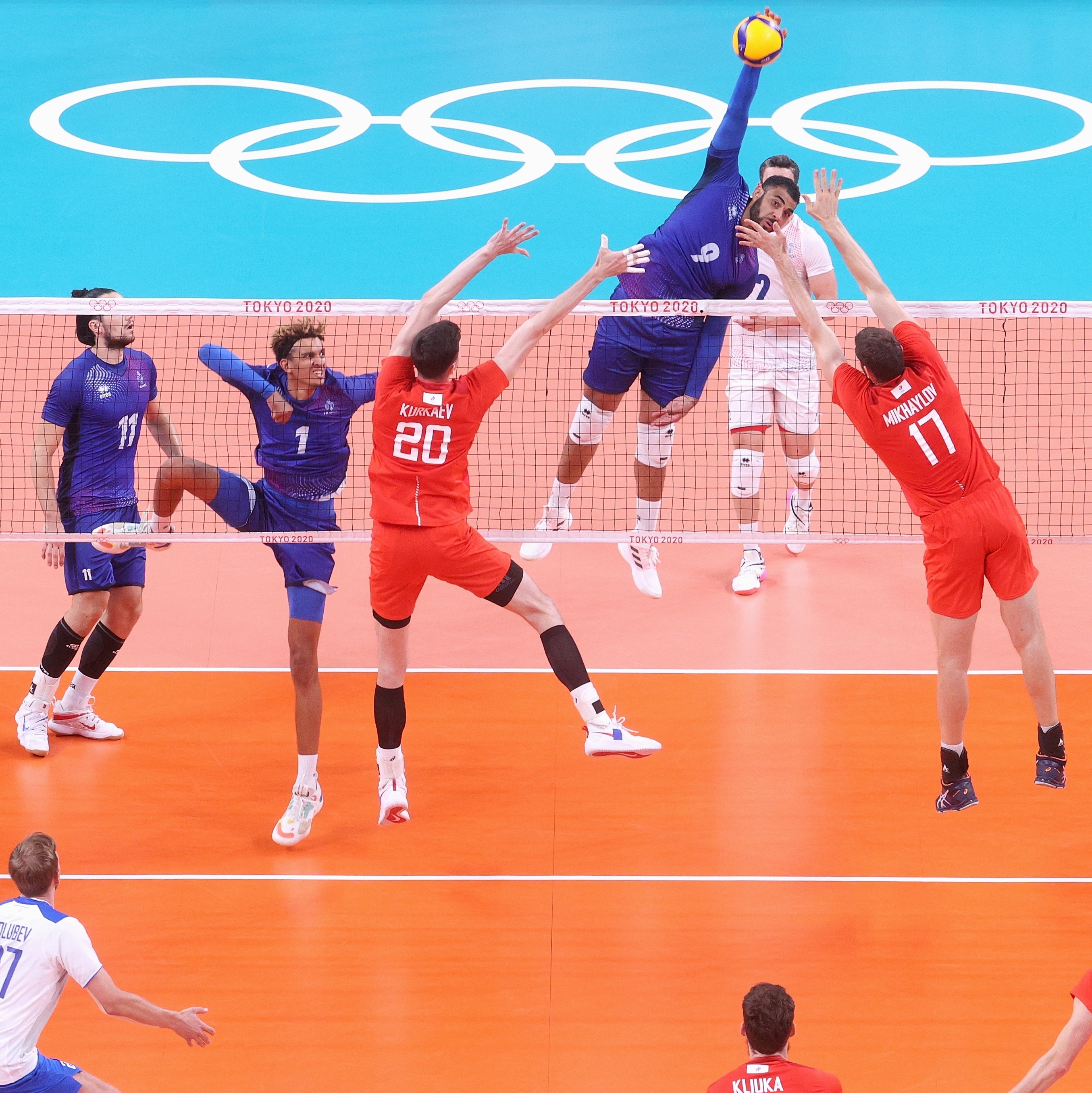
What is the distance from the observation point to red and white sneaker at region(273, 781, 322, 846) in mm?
10156

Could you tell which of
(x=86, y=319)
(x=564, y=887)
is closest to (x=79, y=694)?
(x=86, y=319)

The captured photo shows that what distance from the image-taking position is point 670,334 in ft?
39.9

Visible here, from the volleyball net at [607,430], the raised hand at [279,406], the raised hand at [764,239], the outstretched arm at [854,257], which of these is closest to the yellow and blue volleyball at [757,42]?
the volleyball net at [607,430]

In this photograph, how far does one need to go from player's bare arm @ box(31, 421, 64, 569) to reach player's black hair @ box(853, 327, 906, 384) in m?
5.46

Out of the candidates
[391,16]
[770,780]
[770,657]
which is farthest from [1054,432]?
[391,16]

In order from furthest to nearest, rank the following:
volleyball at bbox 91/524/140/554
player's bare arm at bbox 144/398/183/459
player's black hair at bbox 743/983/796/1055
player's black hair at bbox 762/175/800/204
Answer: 1. player's black hair at bbox 762/175/800/204
2. player's bare arm at bbox 144/398/183/459
3. volleyball at bbox 91/524/140/554
4. player's black hair at bbox 743/983/796/1055

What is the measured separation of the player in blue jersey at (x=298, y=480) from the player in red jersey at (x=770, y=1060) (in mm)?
4265

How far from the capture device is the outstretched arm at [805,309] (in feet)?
30.0

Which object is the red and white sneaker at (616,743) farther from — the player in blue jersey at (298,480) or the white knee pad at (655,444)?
the white knee pad at (655,444)

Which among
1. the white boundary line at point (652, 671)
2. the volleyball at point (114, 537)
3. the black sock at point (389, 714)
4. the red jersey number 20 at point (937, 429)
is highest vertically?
the red jersey number 20 at point (937, 429)

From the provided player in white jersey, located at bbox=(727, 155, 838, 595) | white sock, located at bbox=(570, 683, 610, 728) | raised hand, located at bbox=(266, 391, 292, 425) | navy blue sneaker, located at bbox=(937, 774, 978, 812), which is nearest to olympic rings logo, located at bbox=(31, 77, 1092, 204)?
player in white jersey, located at bbox=(727, 155, 838, 595)

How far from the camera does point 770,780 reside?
10.9 metres

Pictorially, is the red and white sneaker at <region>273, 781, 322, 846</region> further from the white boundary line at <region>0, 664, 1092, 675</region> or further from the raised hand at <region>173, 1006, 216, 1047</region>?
the raised hand at <region>173, 1006, 216, 1047</region>

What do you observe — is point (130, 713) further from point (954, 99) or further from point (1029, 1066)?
point (954, 99)
